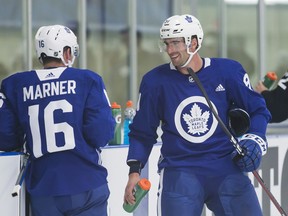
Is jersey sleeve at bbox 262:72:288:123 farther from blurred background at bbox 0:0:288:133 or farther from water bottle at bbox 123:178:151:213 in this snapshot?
water bottle at bbox 123:178:151:213

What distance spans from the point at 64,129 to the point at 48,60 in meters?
0.37

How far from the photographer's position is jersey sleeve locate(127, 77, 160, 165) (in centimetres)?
443

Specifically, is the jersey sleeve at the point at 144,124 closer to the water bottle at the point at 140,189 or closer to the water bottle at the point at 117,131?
the water bottle at the point at 140,189

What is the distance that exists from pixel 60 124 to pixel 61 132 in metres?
0.04

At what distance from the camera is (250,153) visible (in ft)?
13.7

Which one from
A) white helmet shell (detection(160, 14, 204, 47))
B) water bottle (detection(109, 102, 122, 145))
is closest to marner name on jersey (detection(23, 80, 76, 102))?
white helmet shell (detection(160, 14, 204, 47))

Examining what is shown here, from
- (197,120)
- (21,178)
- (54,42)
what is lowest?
(21,178)

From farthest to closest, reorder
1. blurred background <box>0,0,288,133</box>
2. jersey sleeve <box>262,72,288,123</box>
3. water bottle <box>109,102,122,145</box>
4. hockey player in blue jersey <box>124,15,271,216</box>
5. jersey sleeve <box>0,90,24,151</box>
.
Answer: blurred background <box>0,0,288,133</box>
jersey sleeve <box>262,72,288,123</box>
water bottle <box>109,102,122,145</box>
jersey sleeve <box>0,90,24,151</box>
hockey player in blue jersey <box>124,15,271,216</box>

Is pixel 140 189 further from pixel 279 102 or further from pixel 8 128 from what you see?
pixel 279 102

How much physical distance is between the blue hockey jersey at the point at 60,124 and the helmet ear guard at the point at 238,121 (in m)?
0.60

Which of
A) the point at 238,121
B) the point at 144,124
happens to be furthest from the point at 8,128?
the point at 238,121

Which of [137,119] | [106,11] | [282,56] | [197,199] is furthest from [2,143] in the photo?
[282,56]

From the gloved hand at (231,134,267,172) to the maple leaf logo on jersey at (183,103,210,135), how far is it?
19 centimetres

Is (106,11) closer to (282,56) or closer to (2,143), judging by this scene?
(282,56)
